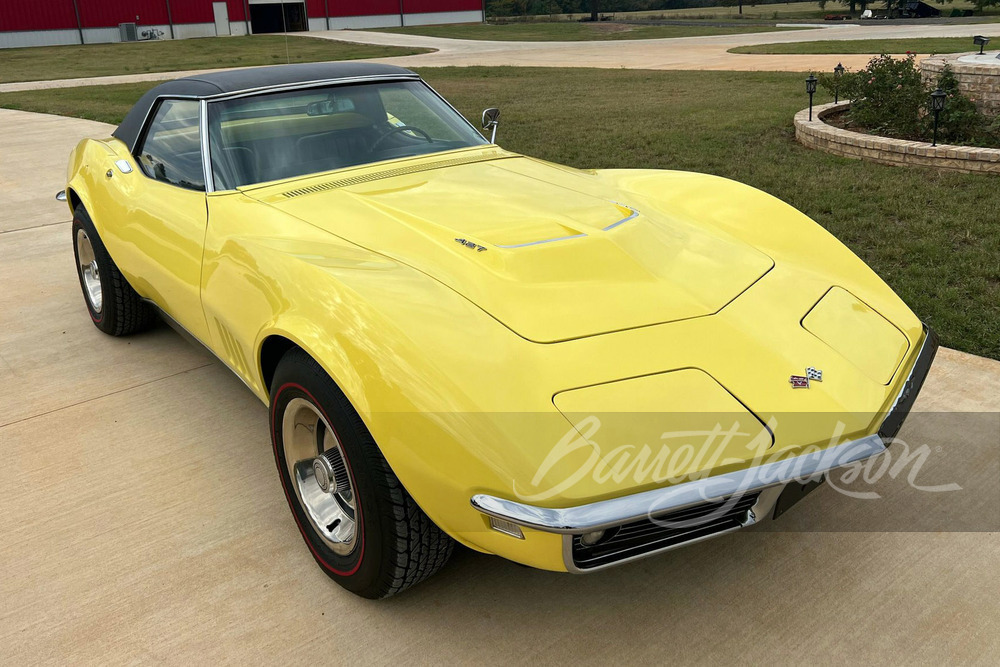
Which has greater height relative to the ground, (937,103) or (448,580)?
(937,103)

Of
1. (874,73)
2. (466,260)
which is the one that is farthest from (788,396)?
(874,73)

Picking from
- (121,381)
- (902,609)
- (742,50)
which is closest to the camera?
(902,609)

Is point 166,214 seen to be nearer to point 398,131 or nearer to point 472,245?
point 398,131

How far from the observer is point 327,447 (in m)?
2.42

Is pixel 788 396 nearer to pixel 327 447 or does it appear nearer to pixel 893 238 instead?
pixel 327 447

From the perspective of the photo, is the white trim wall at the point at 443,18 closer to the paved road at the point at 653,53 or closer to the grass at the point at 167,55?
the grass at the point at 167,55

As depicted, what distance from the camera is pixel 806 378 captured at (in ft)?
6.88

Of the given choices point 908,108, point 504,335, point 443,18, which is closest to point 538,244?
point 504,335

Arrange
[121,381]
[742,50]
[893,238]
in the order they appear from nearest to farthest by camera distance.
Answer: [121,381] → [893,238] → [742,50]

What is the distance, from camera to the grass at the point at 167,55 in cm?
2395

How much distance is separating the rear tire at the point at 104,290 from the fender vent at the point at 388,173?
4.25 feet

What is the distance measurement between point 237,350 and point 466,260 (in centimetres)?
90

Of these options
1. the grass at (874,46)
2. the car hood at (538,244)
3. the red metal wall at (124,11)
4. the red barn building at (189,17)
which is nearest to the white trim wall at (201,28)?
the red barn building at (189,17)

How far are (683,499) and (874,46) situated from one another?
21.5 metres
